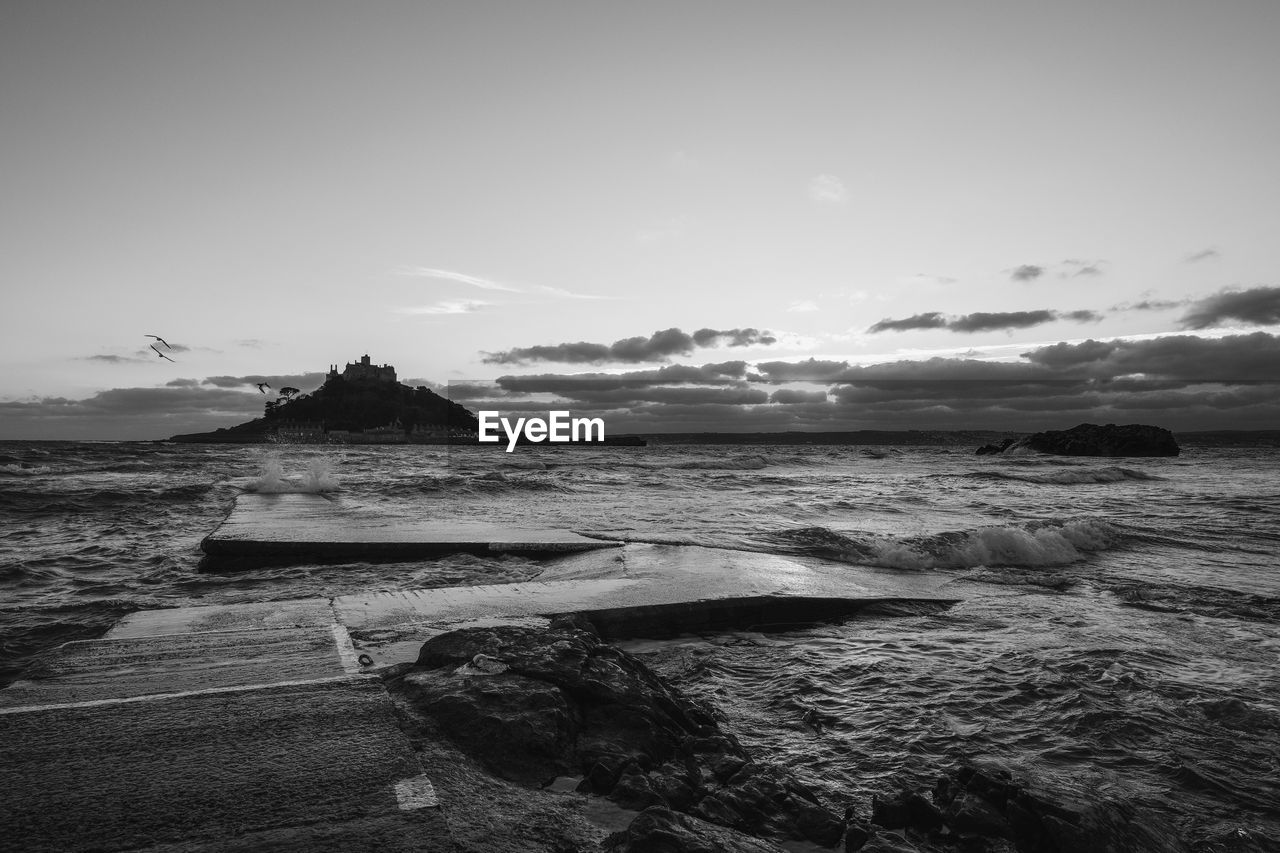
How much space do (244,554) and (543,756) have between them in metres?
6.26

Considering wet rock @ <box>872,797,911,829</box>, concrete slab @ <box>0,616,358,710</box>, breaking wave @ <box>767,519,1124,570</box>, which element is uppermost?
concrete slab @ <box>0,616,358,710</box>

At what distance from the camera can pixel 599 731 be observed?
2926 mm

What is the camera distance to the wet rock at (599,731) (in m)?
2.50

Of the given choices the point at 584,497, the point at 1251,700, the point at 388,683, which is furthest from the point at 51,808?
the point at 584,497

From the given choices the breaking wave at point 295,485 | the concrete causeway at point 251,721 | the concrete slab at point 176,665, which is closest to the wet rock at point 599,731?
the concrete causeway at point 251,721

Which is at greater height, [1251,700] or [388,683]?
[388,683]

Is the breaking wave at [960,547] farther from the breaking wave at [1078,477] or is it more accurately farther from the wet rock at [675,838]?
the breaking wave at [1078,477]

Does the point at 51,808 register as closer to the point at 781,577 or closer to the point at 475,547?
the point at 781,577

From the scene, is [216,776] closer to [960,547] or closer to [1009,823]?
[1009,823]

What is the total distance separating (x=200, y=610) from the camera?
4.56 m

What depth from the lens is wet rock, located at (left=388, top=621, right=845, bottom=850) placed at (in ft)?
8.20

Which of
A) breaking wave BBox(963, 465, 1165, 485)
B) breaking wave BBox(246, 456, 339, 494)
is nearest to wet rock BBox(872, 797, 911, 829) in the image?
breaking wave BBox(246, 456, 339, 494)

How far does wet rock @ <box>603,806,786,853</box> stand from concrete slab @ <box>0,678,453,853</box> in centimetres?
52

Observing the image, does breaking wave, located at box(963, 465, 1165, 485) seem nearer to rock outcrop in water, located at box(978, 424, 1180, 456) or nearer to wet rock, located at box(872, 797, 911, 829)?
wet rock, located at box(872, 797, 911, 829)
